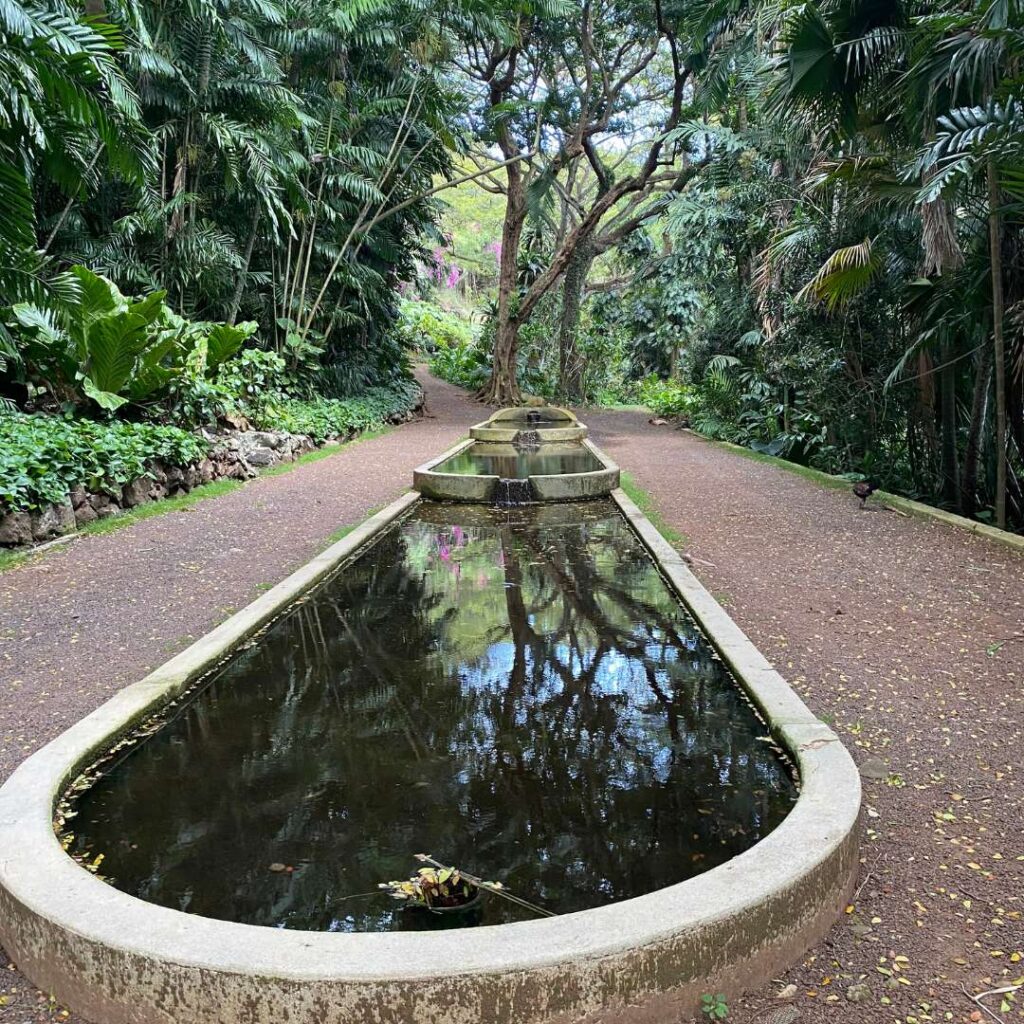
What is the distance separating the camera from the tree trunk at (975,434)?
25.7 feet

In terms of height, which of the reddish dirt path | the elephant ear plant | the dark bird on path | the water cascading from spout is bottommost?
the water cascading from spout

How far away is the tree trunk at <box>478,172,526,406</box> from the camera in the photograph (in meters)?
21.6

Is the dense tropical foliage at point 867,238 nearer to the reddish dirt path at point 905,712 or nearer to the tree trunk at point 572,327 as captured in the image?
the reddish dirt path at point 905,712

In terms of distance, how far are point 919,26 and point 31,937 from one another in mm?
8229

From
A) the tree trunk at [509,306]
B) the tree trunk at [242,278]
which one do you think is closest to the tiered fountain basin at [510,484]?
the tree trunk at [242,278]

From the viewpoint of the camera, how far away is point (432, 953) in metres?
1.89

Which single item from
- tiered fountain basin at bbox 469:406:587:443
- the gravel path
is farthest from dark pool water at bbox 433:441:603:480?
the gravel path

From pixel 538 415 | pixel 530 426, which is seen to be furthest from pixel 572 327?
pixel 530 426

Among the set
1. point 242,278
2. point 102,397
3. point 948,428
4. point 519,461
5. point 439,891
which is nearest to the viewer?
point 439,891

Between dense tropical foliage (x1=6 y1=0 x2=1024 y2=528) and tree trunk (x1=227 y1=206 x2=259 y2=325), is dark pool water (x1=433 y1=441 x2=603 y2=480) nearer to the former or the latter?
dense tropical foliage (x1=6 y1=0 x2=1024 y2=528)

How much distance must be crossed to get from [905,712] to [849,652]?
0.74 metres

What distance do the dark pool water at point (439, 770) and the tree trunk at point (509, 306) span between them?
17678 mm

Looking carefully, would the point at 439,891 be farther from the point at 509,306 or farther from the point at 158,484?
the point at 509,306

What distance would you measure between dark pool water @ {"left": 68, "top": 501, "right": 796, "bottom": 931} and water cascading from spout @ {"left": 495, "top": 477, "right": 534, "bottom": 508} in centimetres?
399
